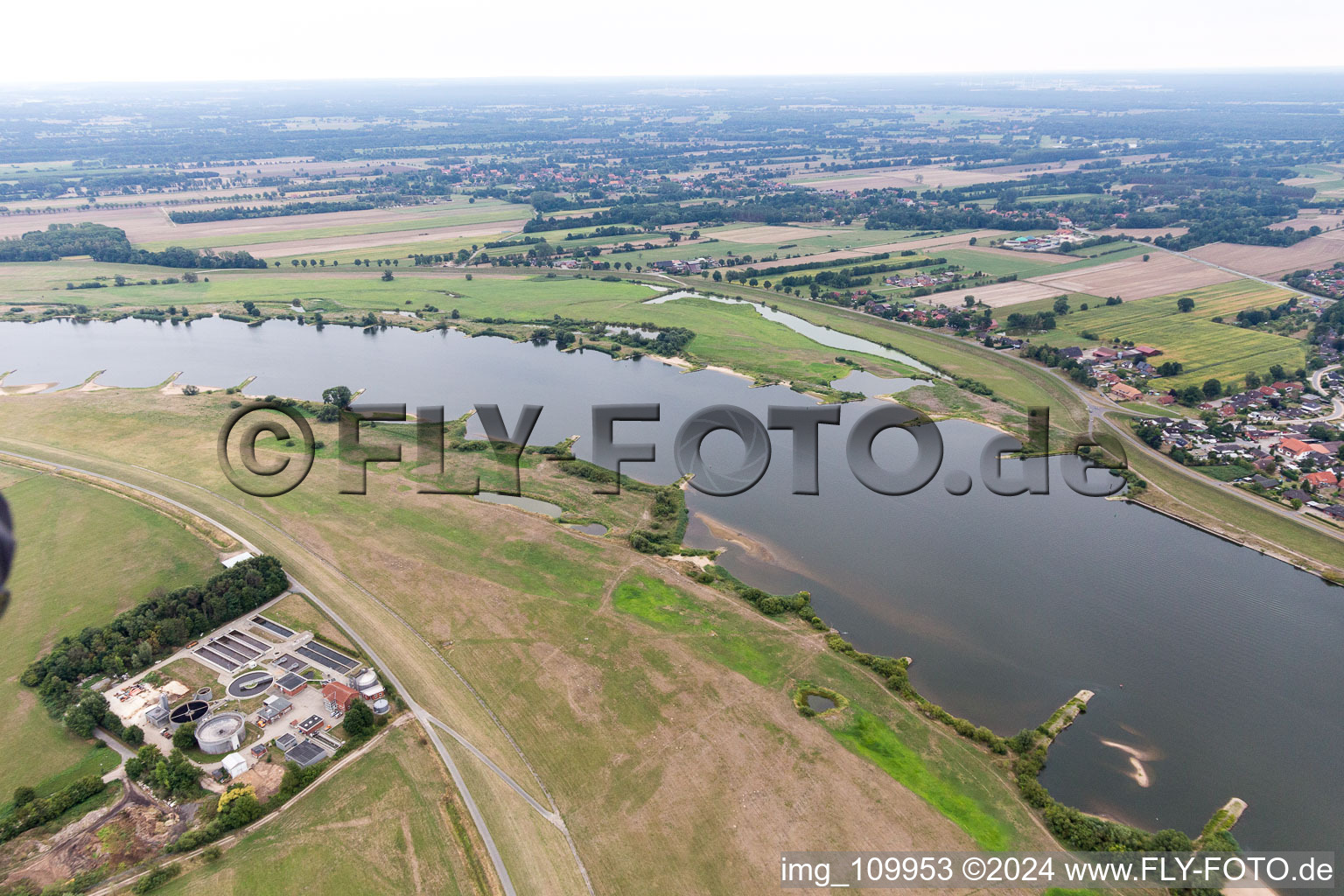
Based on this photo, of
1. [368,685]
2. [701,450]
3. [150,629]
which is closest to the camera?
[368,685]

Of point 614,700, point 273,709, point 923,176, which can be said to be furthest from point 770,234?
point 273,709

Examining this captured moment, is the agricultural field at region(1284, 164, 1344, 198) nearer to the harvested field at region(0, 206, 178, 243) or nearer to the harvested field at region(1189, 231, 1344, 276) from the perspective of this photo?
the harvested field at region(1189, 231, 1344, 276)

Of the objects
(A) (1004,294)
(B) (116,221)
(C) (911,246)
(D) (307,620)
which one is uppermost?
(B) (116,221)

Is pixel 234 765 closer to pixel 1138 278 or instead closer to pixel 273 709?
pixel 273 709

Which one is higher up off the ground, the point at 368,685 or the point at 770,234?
the point at 770,234

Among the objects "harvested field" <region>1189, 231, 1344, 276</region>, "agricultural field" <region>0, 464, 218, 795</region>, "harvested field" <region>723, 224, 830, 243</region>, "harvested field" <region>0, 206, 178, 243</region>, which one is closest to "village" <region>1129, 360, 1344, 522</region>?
"harvested field" <region>1189, 231, 1344, 276</region>
